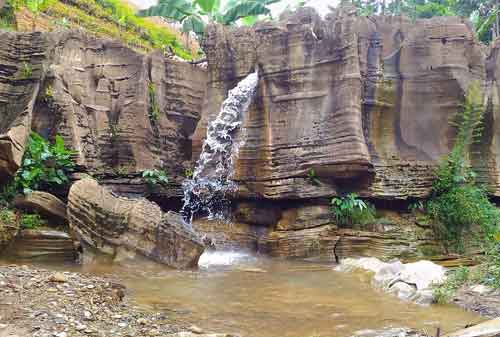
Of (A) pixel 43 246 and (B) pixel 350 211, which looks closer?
(A) pixel 43 246

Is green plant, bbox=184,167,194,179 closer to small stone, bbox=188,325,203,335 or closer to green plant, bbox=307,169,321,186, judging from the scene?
green plant, bbox=307,169,321,186

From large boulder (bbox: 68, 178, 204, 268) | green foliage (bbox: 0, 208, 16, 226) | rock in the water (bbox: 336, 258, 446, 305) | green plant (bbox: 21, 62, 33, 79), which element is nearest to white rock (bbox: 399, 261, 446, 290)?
rock in the water (bbox: 336, 258, 446, 305)

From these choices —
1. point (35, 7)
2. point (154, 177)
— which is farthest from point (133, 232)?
point (35, 7)

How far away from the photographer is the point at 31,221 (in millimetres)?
9094

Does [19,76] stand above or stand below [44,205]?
above

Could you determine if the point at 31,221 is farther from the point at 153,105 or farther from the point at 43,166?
the point at 153,105

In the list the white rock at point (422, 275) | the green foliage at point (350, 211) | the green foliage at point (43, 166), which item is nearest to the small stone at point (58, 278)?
the white rock at point (422, 275)

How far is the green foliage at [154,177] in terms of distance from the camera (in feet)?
39.4

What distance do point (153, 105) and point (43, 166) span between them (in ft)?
11.8

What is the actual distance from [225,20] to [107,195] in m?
11.9

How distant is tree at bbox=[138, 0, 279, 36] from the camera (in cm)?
1845

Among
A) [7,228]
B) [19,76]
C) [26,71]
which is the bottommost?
[7,228]

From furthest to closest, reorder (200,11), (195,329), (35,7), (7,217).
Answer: (200,11), (35,7), (7,217), (195,329)

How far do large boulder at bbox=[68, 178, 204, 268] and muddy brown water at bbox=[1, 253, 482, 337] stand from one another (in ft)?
1.02
